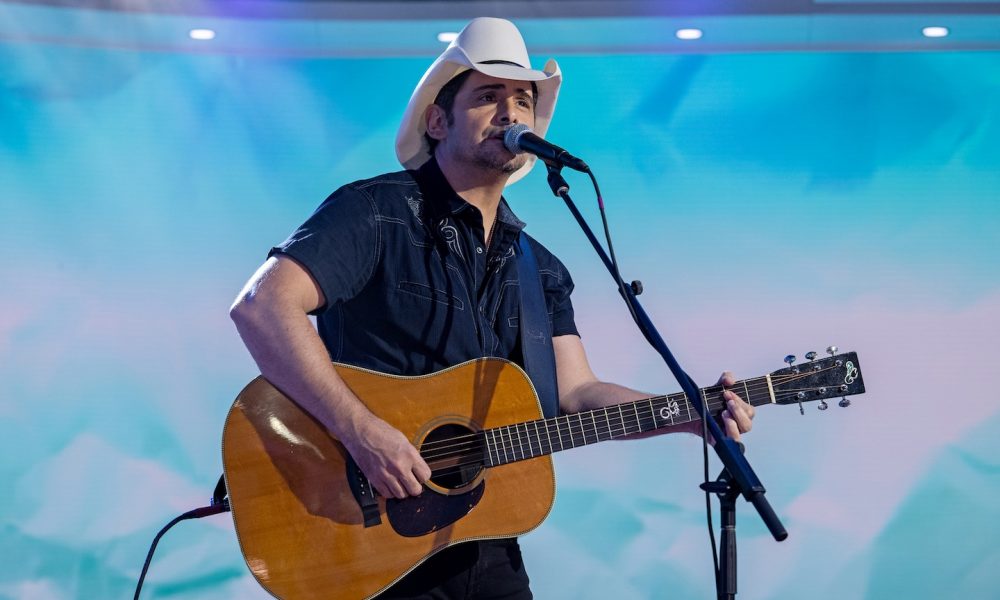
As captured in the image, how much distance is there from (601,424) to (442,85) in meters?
1.17

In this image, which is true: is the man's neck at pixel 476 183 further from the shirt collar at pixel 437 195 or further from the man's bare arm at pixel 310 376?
the man's bare arm at pixel 310 376

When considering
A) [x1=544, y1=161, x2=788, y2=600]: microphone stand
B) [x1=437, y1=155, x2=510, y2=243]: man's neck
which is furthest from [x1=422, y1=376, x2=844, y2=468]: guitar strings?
[x1=437, y1=155, x2=510, y2=243]: man's neck

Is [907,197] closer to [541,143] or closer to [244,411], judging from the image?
[541,143]

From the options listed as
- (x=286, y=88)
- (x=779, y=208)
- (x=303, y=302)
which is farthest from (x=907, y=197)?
(x=303, y=302)

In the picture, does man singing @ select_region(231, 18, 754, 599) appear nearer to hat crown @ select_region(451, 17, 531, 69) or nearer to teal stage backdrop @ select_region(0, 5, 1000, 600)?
hat crown @ select_region(451, 17, 531, 69)

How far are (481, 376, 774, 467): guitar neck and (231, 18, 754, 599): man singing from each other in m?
0.08

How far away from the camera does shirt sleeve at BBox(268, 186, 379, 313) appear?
2615 millimetres

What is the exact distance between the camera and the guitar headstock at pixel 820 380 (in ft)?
8.87

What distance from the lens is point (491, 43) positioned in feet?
10.1

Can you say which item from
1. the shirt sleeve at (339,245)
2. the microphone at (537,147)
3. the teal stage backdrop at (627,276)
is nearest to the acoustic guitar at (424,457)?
the shirt sleeve at (339,245)

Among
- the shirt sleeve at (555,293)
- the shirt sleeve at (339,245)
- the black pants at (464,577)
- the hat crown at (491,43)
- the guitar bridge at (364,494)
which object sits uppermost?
the hat crown at (491,43)

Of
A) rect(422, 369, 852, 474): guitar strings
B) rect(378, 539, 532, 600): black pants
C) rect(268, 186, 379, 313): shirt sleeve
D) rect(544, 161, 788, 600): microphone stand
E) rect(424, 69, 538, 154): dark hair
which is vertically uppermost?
rect(424, 69, 538, 154): dark hair

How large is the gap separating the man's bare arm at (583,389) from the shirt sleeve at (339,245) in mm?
804

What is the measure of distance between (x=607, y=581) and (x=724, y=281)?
144 centimetres
